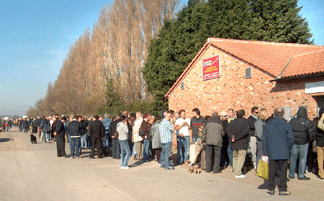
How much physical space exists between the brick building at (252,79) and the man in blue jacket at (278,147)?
5.40m

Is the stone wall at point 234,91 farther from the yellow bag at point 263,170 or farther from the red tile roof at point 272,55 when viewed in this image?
the yellow bag at point 263,170

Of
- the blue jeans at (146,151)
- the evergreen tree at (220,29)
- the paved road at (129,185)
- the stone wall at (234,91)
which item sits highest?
the evergreen tree at (220,29)

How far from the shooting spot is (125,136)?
1072 cm

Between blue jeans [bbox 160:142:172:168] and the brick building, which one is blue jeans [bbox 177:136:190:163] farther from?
the brick building

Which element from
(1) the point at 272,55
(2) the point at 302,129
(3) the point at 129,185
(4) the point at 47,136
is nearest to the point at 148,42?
(4) the point at 47,136

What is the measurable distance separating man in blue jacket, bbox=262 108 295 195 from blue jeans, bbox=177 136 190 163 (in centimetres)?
442

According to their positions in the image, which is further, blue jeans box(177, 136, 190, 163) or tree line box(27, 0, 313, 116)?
tree line box(27, 0, 313, 116)

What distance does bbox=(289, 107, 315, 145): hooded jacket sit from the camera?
851 centimetres

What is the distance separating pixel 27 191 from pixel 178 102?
571 inches

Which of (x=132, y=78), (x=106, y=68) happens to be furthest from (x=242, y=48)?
(x=106, y=68)

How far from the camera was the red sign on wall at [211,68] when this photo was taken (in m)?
17.4

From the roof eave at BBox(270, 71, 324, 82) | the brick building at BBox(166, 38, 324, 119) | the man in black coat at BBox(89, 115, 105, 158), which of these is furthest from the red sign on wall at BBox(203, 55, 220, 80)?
the man in black coat at BBox(89, 115, 105, 158)

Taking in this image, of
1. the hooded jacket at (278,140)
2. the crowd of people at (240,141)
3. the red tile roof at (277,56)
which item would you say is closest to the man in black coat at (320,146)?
the crowd of people at (240,141)

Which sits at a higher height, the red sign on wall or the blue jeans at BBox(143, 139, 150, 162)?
the red sign on wall
